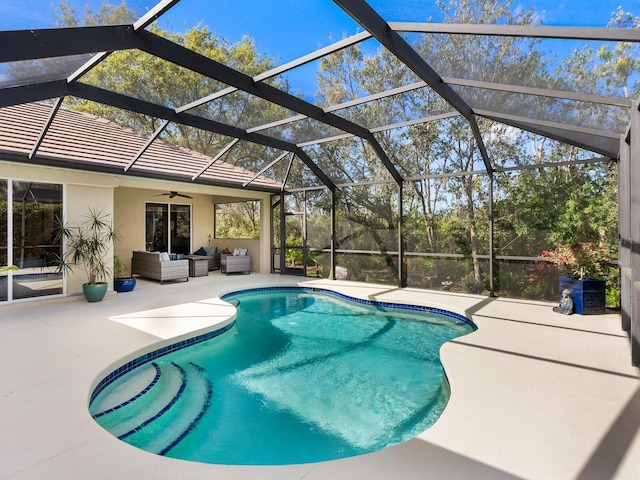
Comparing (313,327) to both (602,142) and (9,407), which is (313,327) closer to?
(9,407)

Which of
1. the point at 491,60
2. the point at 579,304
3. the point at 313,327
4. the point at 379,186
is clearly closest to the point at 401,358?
the point at 313,327

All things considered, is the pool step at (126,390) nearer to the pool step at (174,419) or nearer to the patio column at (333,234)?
the pool step at (174,419)

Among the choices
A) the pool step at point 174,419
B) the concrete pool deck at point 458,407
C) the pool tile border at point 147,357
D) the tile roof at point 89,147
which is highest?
the tile roof at point 89,147

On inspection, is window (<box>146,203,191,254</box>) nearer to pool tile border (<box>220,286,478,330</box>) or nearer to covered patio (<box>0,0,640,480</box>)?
covered patio (<box>0,0,640,480</box>)

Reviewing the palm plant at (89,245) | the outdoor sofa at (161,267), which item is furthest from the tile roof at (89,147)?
the outdoor sofa at (161,267)

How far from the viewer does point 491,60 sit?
14.5ft

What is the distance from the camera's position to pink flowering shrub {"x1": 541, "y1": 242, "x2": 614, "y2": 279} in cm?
645

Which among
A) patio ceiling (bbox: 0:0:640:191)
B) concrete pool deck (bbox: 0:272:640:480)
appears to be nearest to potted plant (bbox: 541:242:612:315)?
concrete pool deck (bbox: 0:272:640:480)

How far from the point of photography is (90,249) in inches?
311

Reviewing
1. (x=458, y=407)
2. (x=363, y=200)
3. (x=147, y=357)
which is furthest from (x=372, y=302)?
(x=458, y=407)

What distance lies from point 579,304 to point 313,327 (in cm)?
490

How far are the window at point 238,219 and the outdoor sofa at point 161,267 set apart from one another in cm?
320

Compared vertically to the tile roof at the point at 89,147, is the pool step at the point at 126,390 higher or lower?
lower

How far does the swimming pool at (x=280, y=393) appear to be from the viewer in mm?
3160
